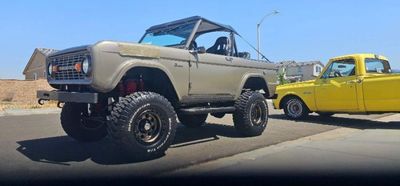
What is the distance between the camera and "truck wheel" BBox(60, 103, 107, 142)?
7293 millimetres

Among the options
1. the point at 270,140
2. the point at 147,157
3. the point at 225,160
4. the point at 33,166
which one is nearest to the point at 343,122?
the point at 270,140

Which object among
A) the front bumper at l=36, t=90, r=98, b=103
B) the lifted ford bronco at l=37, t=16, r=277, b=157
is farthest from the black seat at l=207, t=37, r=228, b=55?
the front bumper at l=36, t=90, r=98, b=103

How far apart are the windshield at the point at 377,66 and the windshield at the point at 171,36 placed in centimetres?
535

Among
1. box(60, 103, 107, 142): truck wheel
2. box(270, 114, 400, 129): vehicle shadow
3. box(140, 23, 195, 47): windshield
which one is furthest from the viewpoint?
box(270, 114, 400, 129): vehicle shadow

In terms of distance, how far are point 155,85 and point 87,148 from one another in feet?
4.93

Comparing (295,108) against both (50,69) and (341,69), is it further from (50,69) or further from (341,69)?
(50,69)

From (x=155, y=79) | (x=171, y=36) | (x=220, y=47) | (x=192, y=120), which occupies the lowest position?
(x=192, y=120)

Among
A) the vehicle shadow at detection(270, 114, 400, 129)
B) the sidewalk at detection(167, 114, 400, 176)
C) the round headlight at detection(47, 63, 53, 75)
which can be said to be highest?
the round headlight at detection(47, 63, 53, 75)

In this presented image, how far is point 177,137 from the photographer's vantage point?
27.1 feet

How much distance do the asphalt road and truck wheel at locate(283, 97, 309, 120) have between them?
1.95m

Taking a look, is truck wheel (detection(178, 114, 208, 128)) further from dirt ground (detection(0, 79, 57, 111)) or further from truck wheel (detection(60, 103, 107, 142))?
dirt ground (detection(0, 79, 57, 111))

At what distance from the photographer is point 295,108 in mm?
12438

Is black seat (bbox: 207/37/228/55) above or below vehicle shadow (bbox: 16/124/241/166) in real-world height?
above

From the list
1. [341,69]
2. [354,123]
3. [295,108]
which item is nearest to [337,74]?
[341,69]
